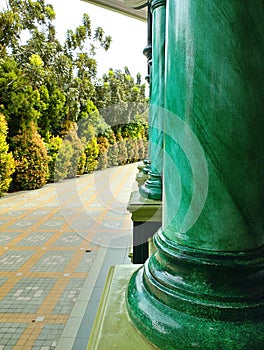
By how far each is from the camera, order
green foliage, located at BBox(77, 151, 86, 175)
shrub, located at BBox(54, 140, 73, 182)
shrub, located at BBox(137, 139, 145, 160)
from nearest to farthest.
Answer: shrub, located at BBox(54, 140, 73, 182) → green foliage, located at BBox(77, 151, 86, 175) → shrub, located at BBox(137, 139, 145, 160)

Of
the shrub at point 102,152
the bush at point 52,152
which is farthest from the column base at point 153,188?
the shrub at point 102,152

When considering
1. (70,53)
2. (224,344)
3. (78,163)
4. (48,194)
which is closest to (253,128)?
(224,344)

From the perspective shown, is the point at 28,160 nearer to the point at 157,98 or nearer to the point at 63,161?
the point at 63,161

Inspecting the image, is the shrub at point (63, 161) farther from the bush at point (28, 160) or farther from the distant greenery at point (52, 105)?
the bush at point (28, 160)

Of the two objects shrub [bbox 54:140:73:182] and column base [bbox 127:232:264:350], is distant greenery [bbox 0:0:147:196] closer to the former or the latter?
shrub [bbox 54:140:73:182]

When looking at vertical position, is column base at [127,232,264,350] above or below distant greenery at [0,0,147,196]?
below

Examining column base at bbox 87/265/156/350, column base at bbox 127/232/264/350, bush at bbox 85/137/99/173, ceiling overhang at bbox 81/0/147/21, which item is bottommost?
column base at bbox 87/265/156/350

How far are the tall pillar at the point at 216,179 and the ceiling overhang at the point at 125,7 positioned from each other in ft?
24.6

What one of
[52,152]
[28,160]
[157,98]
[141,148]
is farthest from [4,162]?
[141,148]

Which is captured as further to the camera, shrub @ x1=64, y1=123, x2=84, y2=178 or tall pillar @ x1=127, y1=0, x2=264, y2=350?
shrub @ x1=64, y1=123, x2=84, y2=178

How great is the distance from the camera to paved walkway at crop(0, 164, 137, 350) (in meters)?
3.29

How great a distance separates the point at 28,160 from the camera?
11094 millimetres

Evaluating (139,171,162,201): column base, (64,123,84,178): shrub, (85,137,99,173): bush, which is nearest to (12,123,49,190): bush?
(64,123,84,178): shrub

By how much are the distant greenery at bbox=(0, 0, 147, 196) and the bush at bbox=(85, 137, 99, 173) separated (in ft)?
0.17
